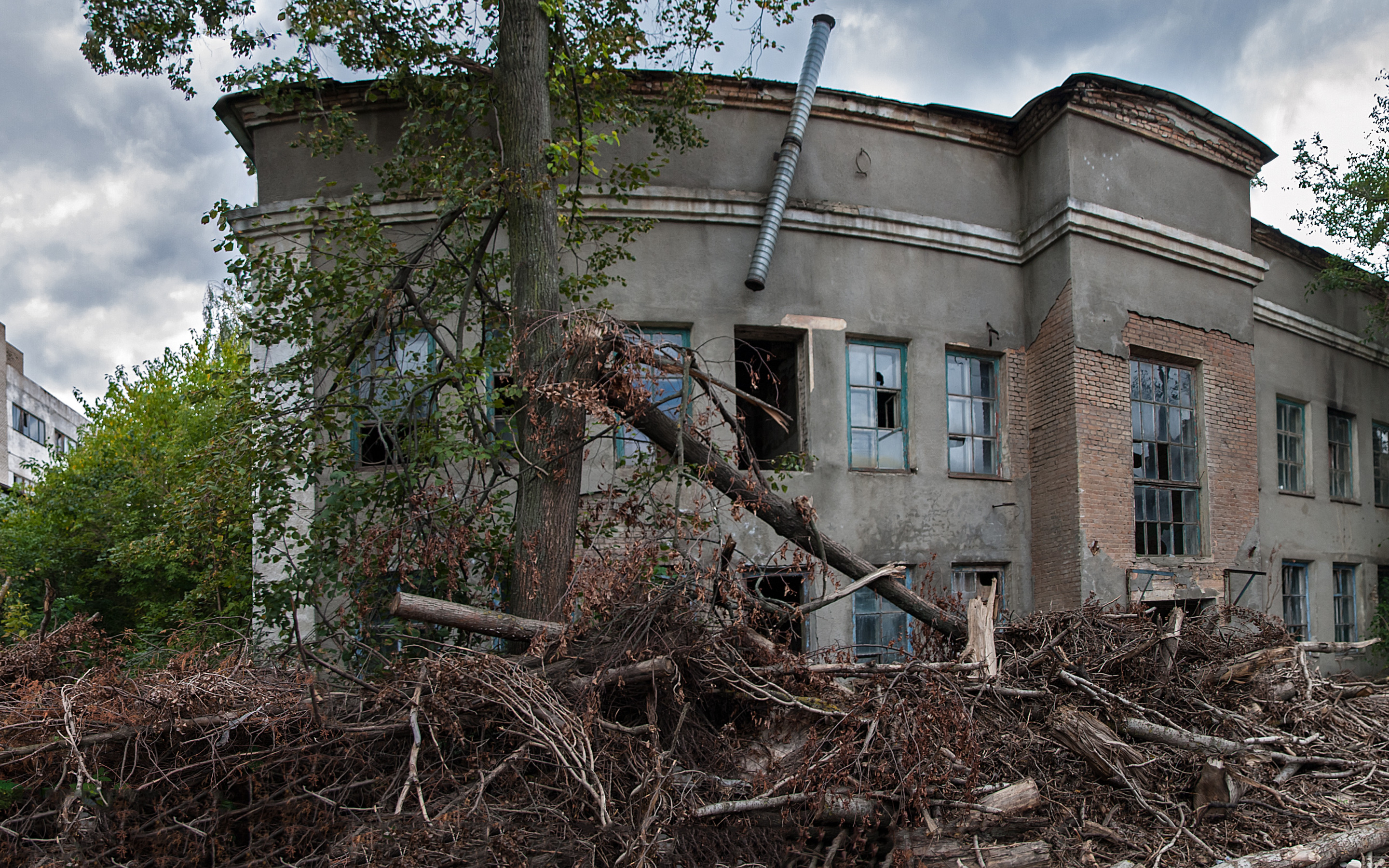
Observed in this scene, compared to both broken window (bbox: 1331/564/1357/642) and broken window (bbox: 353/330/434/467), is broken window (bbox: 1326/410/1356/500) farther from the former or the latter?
broken window (bbox: 353/330/434/467)

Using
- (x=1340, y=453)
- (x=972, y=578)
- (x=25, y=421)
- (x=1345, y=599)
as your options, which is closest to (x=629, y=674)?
(x=972, y=578)

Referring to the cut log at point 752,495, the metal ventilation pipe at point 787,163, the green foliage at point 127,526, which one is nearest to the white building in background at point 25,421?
the green foliage at point 127,526

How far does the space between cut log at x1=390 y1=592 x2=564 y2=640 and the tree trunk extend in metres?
0.48

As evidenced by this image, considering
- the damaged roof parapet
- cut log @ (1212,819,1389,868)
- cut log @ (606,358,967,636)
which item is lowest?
cut log @ (1212,819,1389,868)

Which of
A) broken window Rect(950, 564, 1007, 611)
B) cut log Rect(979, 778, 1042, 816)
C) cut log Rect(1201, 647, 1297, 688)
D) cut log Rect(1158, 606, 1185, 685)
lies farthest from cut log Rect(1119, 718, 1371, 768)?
broken window Rect(950, 564, 1007, 611)

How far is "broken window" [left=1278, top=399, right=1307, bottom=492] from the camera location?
1329 cm

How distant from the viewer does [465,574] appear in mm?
6723

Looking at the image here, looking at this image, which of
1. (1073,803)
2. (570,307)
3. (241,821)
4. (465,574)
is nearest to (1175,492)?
(1073,803)

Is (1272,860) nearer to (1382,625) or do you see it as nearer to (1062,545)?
(1062,545)

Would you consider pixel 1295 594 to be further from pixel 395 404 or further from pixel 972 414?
pixel 395 404

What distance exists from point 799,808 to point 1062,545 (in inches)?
247

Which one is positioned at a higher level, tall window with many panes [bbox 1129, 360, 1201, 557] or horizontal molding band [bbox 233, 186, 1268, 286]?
horizontal molding band [bbox 233, 186, 1268, 286]

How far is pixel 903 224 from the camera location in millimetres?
10438

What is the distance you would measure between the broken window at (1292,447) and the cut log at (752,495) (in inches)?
351
